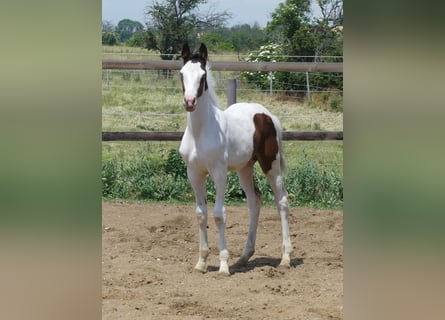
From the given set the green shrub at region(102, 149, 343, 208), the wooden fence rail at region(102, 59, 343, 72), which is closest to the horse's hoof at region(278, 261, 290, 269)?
the green shrub at region(102, 149, 343, 208)

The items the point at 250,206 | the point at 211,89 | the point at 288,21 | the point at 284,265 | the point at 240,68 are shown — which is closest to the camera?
the point at 211,89

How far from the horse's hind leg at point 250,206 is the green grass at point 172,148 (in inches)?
95.9

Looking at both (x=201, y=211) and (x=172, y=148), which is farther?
(x=172, y=148)

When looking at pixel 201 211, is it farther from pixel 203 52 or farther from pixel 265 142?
pixel 203 52

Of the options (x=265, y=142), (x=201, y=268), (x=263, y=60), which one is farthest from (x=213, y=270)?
(x=263, y=60)

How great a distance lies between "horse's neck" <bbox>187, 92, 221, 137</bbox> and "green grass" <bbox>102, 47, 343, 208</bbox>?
10.2 feet

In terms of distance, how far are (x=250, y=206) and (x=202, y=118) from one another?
42.4 inches

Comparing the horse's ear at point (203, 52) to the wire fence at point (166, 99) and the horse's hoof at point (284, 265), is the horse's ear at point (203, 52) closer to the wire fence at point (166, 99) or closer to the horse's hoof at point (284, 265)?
the horse's hoof at point (284, 265)

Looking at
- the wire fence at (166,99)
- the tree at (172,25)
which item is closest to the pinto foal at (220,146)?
the wire fence at (166,99)

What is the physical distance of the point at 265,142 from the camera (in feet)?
22.1
